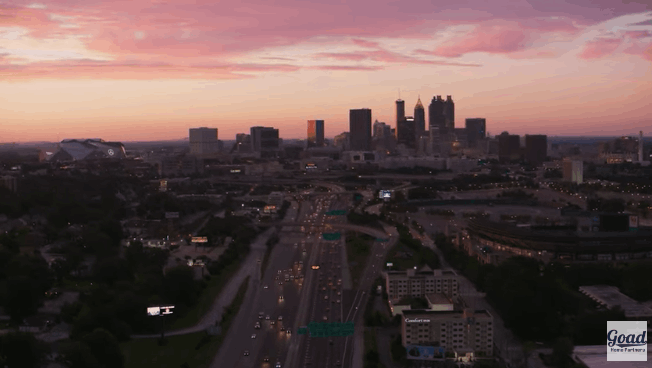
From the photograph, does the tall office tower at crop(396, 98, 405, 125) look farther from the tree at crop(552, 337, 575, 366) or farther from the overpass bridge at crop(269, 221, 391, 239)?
the tree at crop(552, 337, 575, 366)

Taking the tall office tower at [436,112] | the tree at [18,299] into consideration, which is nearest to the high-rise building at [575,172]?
the tree at [18,299]

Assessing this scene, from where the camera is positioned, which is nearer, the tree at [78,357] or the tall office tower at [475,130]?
the tree at [78,357]

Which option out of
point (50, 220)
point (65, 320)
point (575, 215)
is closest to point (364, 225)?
point (575, 215)

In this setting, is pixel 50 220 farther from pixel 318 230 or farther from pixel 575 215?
pixel 575 215

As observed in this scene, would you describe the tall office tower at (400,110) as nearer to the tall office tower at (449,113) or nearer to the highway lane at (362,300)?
the tall office tower at (449,113)

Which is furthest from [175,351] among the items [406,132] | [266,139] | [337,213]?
[406,132]

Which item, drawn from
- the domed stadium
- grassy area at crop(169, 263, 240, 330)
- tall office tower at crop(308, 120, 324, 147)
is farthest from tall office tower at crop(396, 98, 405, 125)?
grassy area at crop(169, 263, 240, 330)

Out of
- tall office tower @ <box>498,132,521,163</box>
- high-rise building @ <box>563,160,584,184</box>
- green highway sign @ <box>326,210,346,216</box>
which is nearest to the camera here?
green highway sign @ <box>326,210,346,216</box>
